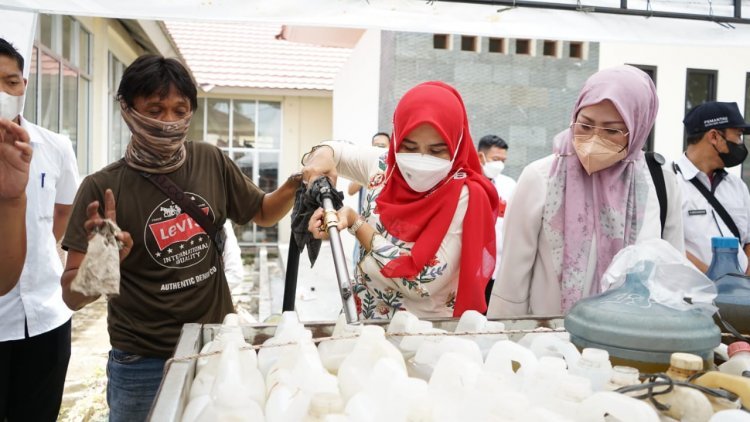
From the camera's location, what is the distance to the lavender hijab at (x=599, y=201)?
2082 mm

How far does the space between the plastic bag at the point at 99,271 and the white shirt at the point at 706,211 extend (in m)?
3.38

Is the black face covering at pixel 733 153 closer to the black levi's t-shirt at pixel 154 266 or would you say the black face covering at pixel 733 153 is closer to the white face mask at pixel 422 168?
the white face mask at pixel 422 168

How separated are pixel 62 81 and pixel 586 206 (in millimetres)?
6743

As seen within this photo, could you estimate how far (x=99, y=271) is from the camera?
55.0 inches

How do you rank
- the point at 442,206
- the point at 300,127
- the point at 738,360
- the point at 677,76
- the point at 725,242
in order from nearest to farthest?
the point at 738,360
the point at 725,242
the point at 442,206
the point at 677,76
the point at 300,127

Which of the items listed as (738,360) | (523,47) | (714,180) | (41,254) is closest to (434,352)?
(738,360)

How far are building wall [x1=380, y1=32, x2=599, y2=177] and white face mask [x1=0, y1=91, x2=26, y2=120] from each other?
4353 millimetres

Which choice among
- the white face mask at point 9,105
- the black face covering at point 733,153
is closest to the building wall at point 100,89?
the white face mask at point 9,105

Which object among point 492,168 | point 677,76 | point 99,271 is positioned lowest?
point 99,271

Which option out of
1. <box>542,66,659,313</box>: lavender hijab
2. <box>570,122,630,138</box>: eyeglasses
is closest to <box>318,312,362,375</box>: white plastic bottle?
<box>542,66,659,313</box>: lavender hijab

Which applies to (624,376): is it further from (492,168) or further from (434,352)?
(492,168)

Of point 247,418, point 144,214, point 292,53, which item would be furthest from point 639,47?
point 292,53

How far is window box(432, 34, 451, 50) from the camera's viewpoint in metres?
6.48

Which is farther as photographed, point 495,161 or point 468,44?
point 468,44
